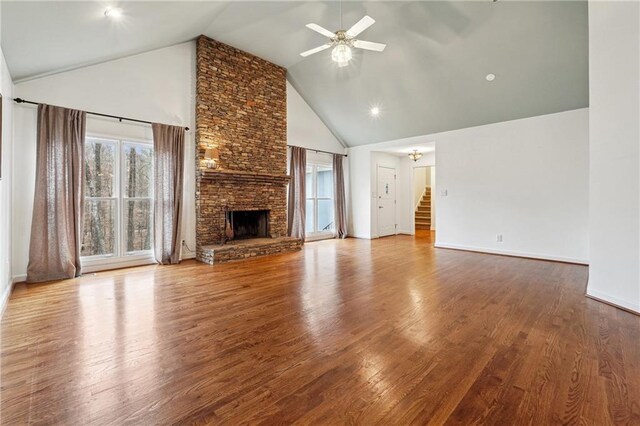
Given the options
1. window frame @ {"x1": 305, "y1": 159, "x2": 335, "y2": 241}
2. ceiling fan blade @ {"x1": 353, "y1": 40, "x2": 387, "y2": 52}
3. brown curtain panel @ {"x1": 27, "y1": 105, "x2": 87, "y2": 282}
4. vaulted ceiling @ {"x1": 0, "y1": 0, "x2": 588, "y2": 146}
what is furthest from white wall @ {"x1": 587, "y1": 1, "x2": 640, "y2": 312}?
brown curtain panel @ {"x1": 27, "y1": 105, "x2": 87, "y2": 282}

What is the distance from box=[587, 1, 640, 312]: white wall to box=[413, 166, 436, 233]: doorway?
7.29 meters

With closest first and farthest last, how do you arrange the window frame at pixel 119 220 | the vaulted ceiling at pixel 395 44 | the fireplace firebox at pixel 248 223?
1. the vaulted ceiling at pixel 395 44
2. the window frame at pixel 119 220
3. the fireplace firebox at pixel 248 223

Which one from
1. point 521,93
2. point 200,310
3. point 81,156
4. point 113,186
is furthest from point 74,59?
point 521,93

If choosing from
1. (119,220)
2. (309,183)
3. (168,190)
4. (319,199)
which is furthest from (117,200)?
(319,199)

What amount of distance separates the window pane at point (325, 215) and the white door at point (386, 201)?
1473mm

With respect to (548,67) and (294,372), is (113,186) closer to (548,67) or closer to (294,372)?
(294,372)

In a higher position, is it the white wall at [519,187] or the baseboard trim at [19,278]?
the white wall at [519,187]

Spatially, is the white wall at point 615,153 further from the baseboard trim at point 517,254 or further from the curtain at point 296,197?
the curtain at point 296,197

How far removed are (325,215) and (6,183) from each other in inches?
251

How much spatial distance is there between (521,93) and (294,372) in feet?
19.6

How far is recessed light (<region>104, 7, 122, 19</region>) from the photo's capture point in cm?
326

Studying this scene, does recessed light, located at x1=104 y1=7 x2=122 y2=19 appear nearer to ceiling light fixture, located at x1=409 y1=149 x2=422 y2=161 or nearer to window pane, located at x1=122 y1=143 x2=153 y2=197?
window pane, located at x1=122 y1=143 x2=153 y2=197

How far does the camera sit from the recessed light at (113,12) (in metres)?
3.26

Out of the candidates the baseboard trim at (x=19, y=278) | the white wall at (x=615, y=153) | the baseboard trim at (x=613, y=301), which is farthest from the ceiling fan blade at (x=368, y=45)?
the baseboard trim at (x=19, y=278)
